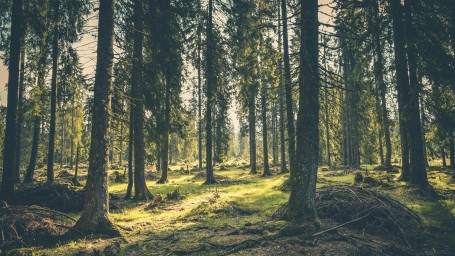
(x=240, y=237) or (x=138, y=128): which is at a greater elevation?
(x=138, y=128)

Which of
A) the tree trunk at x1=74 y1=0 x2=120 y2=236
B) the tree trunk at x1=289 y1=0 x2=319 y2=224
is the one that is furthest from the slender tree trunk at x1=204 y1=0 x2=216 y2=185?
the tree trunk at x1=289 y1=0 x2=319 y2=224

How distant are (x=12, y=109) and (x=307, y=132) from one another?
403 inches

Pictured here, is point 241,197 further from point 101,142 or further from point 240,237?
point 101,142

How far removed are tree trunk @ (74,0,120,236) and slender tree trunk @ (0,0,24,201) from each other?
4364mm

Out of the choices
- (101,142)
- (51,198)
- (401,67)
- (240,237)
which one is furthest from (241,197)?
(401,67)

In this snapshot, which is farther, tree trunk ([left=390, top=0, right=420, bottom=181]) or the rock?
tree trunk ([left=390, top=0, right=420, bottom=181])

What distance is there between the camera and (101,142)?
712 cm

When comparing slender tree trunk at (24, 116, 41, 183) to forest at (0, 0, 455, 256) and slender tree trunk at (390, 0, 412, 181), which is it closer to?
forest at (0, 0, 455, 256)

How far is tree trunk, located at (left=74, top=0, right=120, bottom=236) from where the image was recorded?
6.95 meters

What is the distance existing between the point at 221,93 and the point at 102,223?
13573mm

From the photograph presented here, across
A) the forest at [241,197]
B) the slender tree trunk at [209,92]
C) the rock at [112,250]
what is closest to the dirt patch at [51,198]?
the forest at [241,197]

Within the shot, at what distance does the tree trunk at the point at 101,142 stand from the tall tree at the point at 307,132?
4911 mm

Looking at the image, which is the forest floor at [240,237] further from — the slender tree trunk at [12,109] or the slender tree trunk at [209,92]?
the slender tree trunk at [209,92]

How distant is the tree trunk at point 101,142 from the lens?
273 inches
